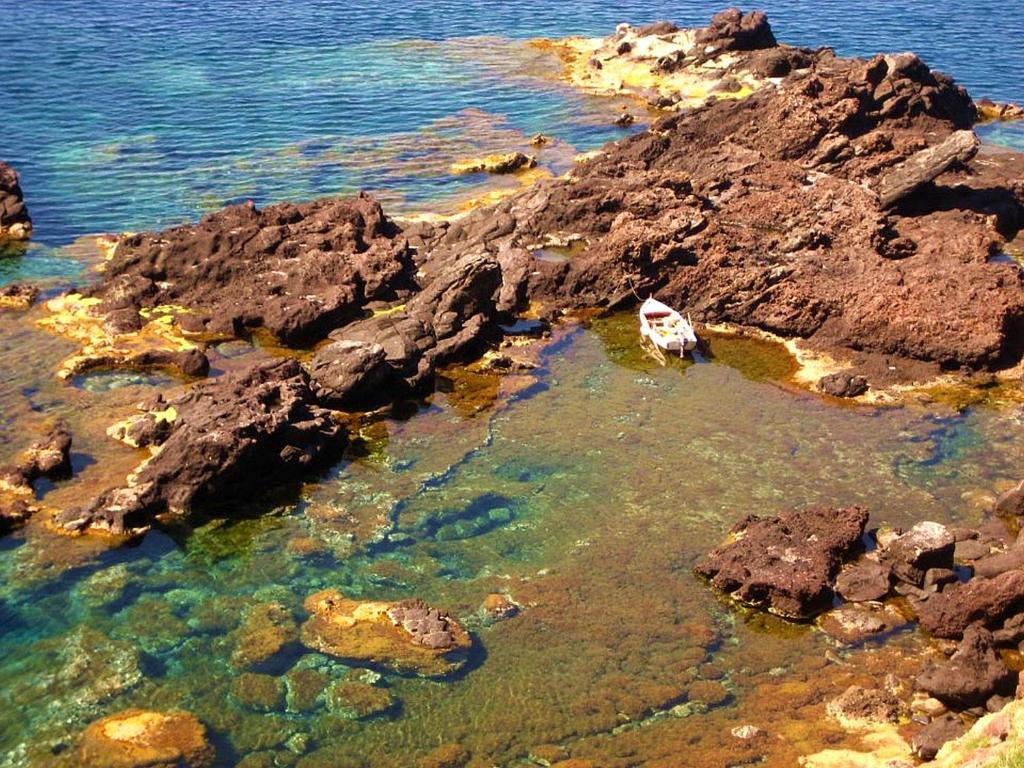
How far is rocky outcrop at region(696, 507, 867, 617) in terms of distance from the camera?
85.0 feet

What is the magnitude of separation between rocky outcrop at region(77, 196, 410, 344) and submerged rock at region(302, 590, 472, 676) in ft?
49.6

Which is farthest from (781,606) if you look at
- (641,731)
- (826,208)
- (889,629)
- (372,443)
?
(826,208)

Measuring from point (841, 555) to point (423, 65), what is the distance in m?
61.3

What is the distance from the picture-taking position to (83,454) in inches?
1238

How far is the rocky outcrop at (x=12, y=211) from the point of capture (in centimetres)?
4781

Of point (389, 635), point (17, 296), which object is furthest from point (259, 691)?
point (17, 296)

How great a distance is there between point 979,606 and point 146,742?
1814cm

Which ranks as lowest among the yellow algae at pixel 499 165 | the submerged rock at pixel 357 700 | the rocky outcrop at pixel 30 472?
the submerged rock at pixel 357 700

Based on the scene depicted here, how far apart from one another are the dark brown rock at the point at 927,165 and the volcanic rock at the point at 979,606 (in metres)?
21.9

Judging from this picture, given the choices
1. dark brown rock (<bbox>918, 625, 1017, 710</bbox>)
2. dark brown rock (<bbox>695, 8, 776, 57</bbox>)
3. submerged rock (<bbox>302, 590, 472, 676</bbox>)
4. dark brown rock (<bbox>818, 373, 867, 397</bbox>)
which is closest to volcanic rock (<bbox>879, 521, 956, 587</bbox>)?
dark brown rock (<bbox>918, 625, 1017, 710</bbox>)

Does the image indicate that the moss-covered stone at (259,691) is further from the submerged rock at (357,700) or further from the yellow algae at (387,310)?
the yellow algae at (387,310)

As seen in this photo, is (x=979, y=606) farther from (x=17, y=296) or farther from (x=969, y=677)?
(x=17, y=296)

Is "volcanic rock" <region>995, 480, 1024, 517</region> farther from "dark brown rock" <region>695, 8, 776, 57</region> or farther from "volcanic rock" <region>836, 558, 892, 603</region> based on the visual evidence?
"dark brown rock" <region>695, 8, 776, 57</region>

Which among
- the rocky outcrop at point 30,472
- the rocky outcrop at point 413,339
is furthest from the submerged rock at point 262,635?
the rocky outcrop at point 413,339
